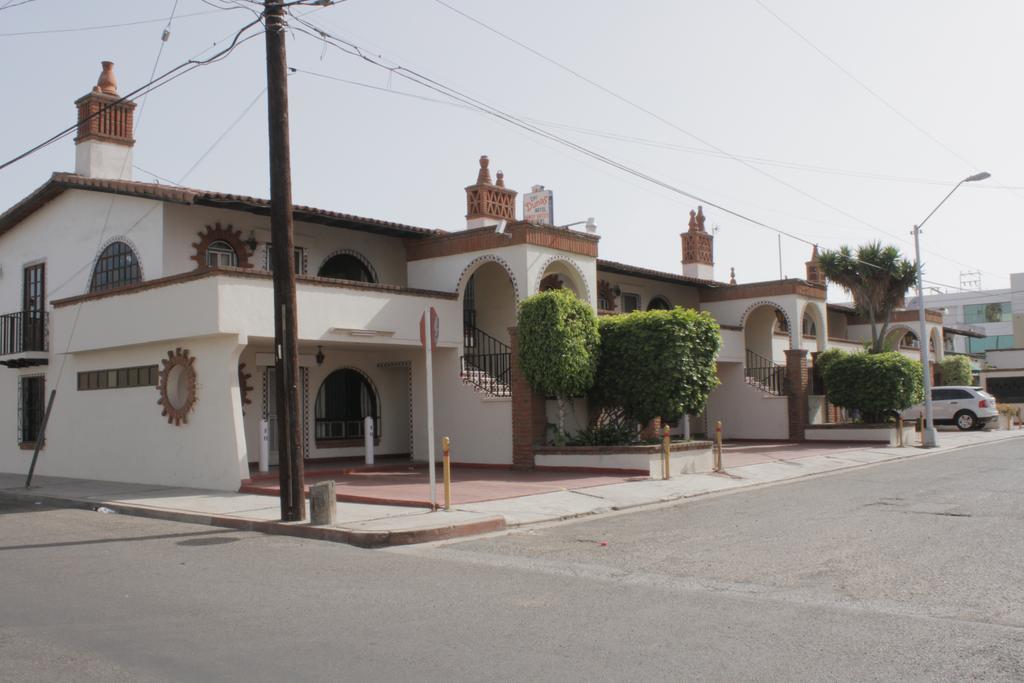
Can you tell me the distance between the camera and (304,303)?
732 inches

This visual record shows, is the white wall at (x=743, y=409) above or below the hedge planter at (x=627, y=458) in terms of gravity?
above

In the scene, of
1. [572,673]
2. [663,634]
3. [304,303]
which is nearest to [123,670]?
[572,673]

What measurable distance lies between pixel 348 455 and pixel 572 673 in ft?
58.1

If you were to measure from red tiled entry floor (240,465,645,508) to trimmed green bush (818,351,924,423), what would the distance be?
1413 centimetres

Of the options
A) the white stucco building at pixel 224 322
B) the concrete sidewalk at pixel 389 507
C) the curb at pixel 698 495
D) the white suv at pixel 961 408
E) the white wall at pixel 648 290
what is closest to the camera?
the concrete sidewalk at pixel 389 507

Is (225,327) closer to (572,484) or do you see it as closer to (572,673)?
(572,484)

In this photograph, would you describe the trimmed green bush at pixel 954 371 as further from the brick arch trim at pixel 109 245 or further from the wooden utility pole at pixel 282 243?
the wooden utility pole at pixel 282 243

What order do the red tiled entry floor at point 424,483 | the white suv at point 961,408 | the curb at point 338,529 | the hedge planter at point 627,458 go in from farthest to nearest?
the white suv at point 961,408 → the hedge planter at point 627,458 → the red tiled entry floor at point 424,483 → the curb at point 338,529

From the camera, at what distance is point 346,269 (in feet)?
→ 75.0

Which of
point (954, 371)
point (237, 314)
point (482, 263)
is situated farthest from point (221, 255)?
point (954, 371)

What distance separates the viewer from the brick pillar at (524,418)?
20359mm

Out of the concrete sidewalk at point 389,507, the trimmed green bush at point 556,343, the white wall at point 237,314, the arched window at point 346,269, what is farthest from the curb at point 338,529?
the arched window at point 346,269

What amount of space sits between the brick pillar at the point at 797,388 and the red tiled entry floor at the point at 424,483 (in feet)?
45.3

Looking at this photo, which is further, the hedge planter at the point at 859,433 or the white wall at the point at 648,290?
the white wall at the point at 648,290
